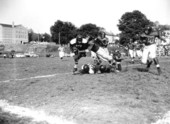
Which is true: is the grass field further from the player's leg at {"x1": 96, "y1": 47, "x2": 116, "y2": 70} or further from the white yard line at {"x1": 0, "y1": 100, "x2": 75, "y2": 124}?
the player's leg at {"x1": 96, "y1": 47, "x2": 116, "y2": 70}

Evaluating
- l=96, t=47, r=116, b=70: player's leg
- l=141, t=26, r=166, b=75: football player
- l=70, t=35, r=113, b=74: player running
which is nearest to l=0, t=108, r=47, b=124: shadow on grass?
l=70, t=35, r=113, b=74: player running

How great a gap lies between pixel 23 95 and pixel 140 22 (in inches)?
2906

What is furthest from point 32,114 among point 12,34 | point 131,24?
point 12,34

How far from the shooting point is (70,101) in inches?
234

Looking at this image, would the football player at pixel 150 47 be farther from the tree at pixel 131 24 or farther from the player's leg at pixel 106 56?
the tree at pixel 131 24

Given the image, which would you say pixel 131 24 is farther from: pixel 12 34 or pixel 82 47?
pixel 12 34

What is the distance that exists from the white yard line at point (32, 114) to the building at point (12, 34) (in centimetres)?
14406

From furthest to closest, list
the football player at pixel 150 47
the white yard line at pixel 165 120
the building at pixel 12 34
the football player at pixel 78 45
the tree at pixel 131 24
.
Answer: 1. the building at pixel 12 34
2. the tree at pixel 131 24
3. the football player at pixel 78 45
4. the football player at pixel 150 47
5. the white yard line at pixel 165 120

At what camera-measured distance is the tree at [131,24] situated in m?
74.3

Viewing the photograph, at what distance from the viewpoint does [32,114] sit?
5121 mm

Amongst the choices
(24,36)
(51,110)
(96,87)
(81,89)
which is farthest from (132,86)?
(24,36)

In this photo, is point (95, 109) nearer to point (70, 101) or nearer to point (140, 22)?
point (70, 101)

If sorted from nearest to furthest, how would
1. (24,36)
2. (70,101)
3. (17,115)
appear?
(17,115), (70,101), (24,36)

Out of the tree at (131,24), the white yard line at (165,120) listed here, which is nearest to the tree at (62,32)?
the tree at (131,24)
